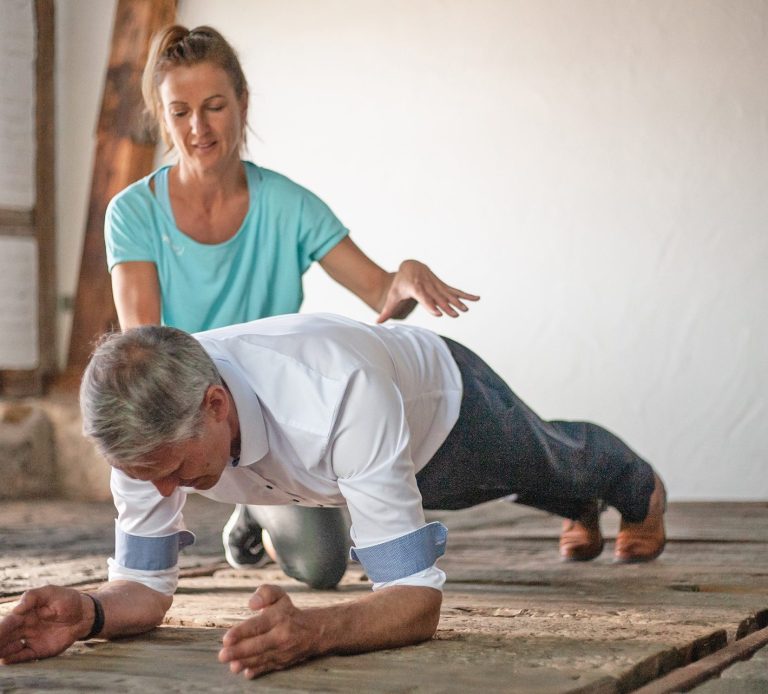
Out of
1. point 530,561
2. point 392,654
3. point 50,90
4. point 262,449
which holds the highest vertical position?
point 50,90

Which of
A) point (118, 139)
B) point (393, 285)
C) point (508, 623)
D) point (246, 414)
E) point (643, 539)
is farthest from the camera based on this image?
point (118, 139)

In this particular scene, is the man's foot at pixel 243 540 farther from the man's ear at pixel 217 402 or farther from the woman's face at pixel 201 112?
the man's ear at pixel 217 402

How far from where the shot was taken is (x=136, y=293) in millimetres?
2869

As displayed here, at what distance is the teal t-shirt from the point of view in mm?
2939

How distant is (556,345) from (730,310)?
757 mm

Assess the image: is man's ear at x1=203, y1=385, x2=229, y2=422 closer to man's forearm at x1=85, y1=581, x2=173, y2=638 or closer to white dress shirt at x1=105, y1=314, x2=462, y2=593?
white dress shirt at x1=105, y1=314, x2=462, y2=593

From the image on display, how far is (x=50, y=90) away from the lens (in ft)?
20.2

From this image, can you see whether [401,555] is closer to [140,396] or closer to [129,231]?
[140,396]

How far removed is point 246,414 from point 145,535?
36 cm

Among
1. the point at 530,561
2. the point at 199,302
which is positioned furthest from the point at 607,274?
the point at 199,302

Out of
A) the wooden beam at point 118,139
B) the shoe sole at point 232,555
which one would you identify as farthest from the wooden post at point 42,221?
the shoe sole at point 232,555

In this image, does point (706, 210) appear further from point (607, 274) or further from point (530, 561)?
point (530, 561)

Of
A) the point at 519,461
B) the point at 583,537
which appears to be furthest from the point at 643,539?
the point at 519,461

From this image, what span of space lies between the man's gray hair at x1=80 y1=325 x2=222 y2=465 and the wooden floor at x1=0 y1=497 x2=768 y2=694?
346 millimetres
